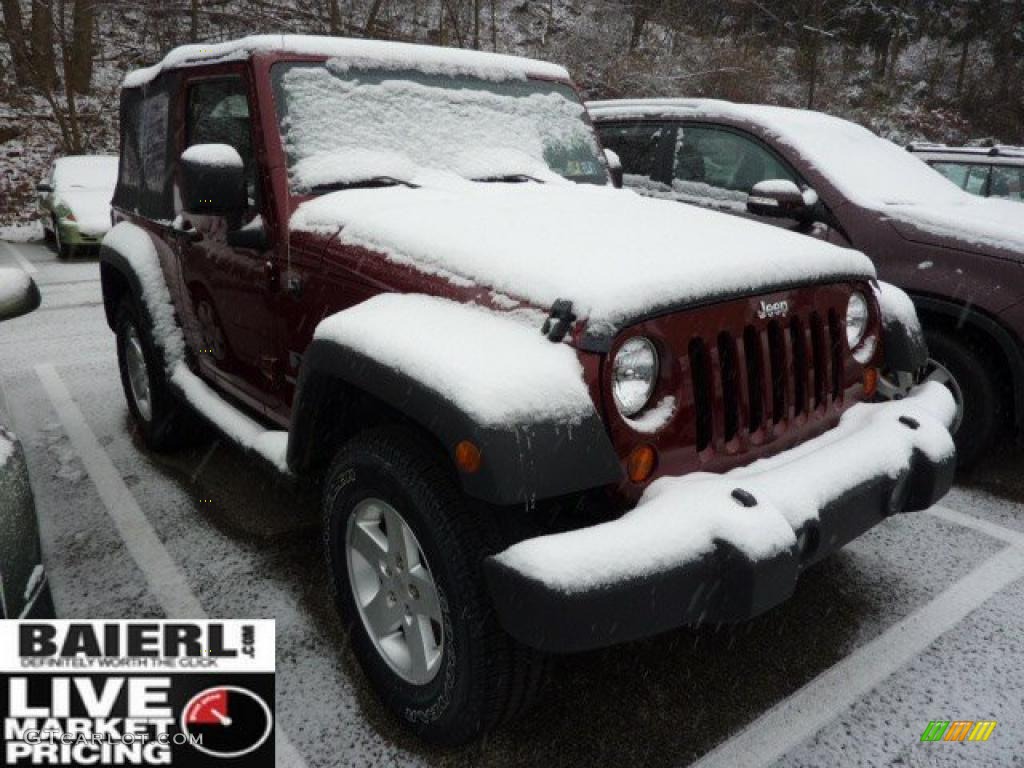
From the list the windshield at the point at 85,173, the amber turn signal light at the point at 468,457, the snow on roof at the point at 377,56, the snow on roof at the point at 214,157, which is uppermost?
the snow on roof at the point at 377,56

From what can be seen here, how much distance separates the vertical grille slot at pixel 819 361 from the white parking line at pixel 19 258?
10.5 meters

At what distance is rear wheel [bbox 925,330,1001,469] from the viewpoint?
386cm

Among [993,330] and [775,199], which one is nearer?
[993,330]

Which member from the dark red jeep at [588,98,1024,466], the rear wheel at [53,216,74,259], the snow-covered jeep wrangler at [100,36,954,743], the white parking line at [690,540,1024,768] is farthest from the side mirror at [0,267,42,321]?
the rear wheel at [53,216,74,259]

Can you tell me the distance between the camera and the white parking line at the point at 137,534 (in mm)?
2811

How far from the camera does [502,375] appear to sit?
1787 mm

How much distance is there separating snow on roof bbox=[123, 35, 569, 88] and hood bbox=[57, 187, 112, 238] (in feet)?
26.5

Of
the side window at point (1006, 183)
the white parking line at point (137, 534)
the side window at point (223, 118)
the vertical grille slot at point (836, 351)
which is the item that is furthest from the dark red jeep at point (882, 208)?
the white parking line at point (137, 534)

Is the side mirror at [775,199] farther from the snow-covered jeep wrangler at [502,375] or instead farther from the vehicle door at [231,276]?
the vehicle door at [231,276]

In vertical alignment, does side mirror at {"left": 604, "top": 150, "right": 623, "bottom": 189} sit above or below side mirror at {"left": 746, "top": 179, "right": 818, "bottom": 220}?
above

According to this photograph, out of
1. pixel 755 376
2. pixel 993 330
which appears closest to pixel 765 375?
pixel 755 376

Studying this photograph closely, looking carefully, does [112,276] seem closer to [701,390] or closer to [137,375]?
[137,375]

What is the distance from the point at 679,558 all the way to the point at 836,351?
112 cm

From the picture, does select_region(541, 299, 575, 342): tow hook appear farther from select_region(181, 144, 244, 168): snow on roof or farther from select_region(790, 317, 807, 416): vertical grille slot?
select_region(181, 144, 244, 168): snow on roof
